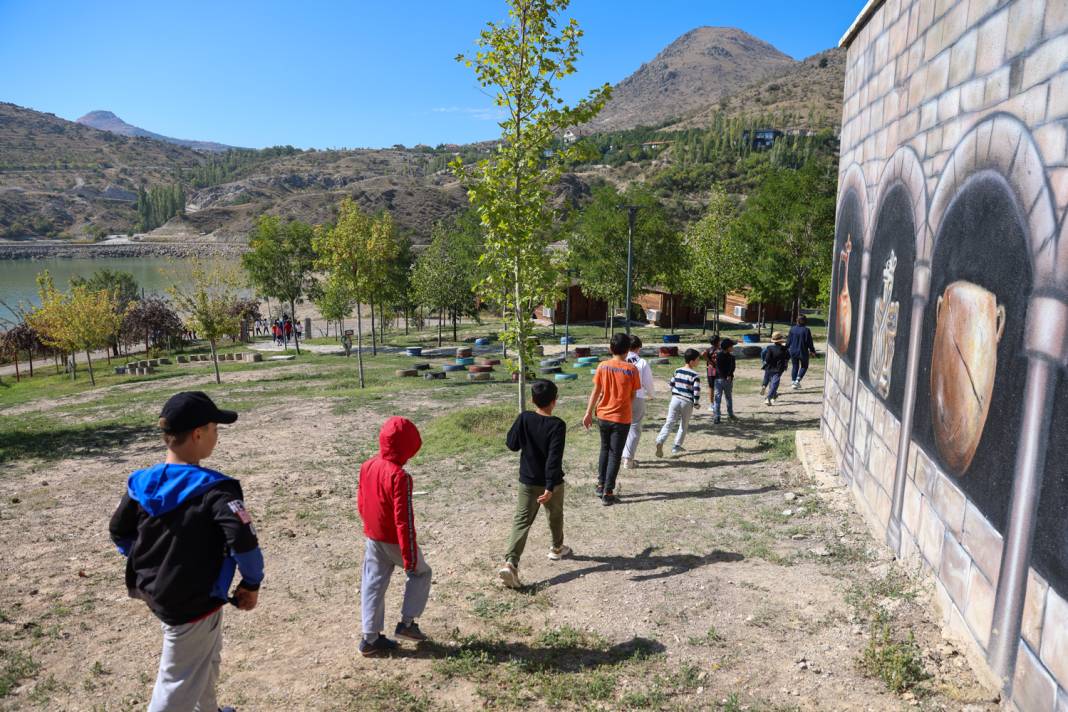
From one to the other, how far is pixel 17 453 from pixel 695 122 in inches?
6541

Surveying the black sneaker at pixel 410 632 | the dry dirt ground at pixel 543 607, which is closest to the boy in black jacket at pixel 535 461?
the dry dirt ground at pixel 543 607

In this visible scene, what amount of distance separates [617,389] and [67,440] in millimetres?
11294

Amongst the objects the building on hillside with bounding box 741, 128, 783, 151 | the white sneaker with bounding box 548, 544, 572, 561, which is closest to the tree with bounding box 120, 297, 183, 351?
the white sneaker with bounding box 548, 544, 572, 561

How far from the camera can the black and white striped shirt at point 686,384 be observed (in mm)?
8891

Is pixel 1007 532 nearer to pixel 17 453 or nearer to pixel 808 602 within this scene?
pixel 808 602

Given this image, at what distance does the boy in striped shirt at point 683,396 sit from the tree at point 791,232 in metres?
17.3

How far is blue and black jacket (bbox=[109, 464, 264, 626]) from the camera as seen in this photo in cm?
301

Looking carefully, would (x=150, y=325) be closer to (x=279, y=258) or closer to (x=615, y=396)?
(x=279, y=258)

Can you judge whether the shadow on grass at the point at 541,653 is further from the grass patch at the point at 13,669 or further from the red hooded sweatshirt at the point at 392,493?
the grass patch at the point at 13,669

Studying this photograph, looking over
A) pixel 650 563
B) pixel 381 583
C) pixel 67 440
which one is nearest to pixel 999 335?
pixel 650 563

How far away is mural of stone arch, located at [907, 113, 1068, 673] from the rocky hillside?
126 meters

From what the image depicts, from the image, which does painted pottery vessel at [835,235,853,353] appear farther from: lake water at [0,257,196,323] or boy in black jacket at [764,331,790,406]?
lake water at [0,257,196,323]

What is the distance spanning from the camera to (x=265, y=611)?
17.6 feet

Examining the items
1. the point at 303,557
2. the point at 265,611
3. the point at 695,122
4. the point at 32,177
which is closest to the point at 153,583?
the point at 265,611
